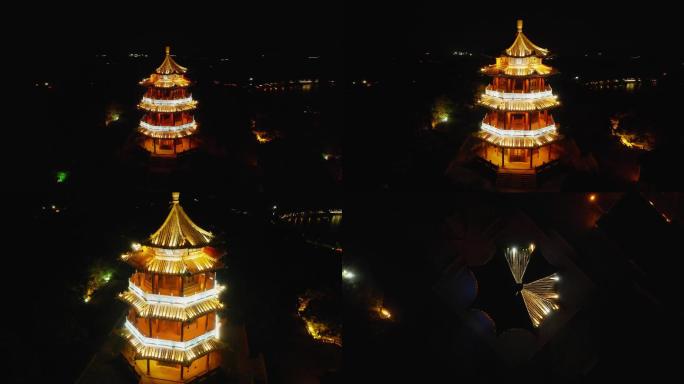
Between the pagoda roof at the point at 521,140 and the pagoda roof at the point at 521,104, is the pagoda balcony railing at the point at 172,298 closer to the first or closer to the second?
the pagoda roof at the point at 521,140

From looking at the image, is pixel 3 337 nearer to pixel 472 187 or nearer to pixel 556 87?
pixel 472 187

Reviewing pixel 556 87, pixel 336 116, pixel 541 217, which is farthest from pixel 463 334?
pixel 556 87

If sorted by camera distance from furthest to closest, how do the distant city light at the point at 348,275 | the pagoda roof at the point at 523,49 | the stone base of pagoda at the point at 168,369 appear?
1. the pagoda roof at the point at 523,49
2. the stone base of pagoda at the point at 168,369
3. the distant city light at the point at 348,275

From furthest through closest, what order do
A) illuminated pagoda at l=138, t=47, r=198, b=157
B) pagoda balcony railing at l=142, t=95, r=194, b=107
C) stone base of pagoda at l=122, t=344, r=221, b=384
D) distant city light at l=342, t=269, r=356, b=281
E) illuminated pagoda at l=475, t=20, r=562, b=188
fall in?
pagoda balcony railing at l=142, t=95, r=194, b=107
illuminated pagoda at l=138, t=47, r=198, b=157
illuminated pagoda at l=475, t=20, r=562, b=188
stone base of pagoda at l=122, t=344, r=221, b=384
distant city light at l=342, t=269, r=356, b=281

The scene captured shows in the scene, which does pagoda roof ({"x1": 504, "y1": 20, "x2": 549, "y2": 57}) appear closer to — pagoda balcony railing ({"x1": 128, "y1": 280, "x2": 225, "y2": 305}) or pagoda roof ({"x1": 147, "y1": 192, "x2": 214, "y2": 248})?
pagoda roof ({"x1": 147, "y1": 192, "x2": 214, "y2": 248})

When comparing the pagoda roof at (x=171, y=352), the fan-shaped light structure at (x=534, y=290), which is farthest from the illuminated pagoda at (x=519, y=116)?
the pagoda roof at (x=171, y=352)

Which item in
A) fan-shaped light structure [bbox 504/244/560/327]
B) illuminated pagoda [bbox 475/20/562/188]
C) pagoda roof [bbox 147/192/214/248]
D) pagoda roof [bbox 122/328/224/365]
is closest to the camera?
fan-shaped light structure [bbox 504/244/560/327]

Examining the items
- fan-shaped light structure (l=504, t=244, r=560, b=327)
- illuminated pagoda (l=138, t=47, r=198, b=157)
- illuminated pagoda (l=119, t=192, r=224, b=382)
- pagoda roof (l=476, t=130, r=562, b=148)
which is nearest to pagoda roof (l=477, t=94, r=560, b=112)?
pagoda roof (l=476, t=130, r=562, b=148)
